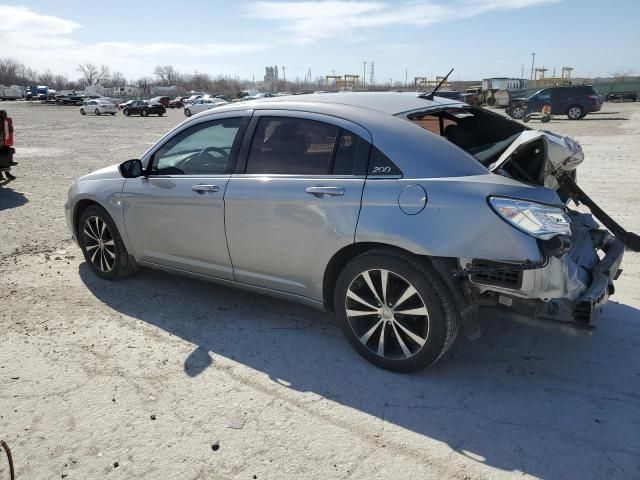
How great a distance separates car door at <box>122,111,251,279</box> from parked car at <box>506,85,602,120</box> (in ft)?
102

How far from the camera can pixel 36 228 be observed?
710cm

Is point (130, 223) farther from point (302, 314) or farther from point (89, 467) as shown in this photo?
point (89, 467)

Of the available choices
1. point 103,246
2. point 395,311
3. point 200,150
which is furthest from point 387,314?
point 103,246

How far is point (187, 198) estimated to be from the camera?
423 centimetres

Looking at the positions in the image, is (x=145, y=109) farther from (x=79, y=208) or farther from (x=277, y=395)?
(x=277, y=395)

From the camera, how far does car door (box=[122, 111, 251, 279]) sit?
412 cm

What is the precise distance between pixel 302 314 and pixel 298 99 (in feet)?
5.66

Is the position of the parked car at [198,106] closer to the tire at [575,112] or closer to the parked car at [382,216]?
the tire at [575,112]

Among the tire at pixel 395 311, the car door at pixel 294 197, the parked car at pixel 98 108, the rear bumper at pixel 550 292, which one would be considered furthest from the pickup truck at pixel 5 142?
the parked car at pixel 98 108

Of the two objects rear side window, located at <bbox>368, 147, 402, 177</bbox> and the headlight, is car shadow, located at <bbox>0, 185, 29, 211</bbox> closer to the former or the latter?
rear side window, located at <bbox>368, 147, 402, 177</bbox>

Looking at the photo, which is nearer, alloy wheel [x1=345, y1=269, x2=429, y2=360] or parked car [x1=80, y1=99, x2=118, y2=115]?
alloy wheel [x1=345, y1=269, x2=429, y2=360]

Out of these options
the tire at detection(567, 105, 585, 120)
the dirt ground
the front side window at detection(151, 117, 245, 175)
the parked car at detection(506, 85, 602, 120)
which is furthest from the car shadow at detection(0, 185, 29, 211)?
the tire at detection(567, 105, 585, 120)

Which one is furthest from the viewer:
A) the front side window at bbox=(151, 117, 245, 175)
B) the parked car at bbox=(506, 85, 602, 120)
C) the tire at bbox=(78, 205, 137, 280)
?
the parked car at bbox=(506, 85, 602, 120)

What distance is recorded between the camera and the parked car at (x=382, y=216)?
303 cm
